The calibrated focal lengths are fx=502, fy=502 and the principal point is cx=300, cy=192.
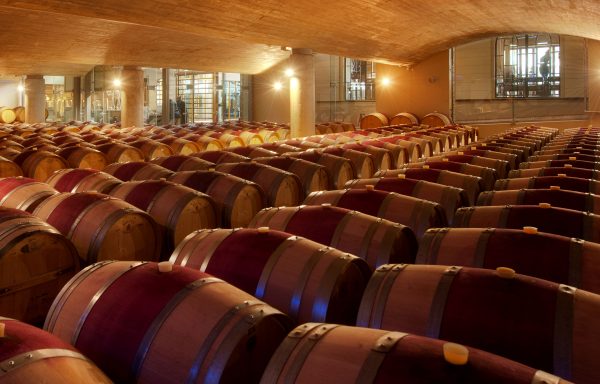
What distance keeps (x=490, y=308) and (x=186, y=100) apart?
2890cm

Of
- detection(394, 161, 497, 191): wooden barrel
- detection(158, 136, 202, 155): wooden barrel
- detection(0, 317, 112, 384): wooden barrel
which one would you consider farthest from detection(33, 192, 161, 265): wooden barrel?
detection(158, 136, 202, 155): wooden barrel

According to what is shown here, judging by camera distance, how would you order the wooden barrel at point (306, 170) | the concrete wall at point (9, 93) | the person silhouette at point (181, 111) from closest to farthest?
the wooden barrel at point (306, 170) < the person silhouette at point (181, 111) < the concrete wall at point (9, 93)

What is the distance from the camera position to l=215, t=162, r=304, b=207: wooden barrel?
17.1 feet

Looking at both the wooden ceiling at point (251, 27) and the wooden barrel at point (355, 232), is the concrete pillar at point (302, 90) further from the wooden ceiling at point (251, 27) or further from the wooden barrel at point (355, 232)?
the wooden barrel at point (355, 232)

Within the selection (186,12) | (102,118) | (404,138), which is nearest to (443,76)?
(404,138)

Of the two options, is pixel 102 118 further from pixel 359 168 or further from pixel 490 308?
pixel 490 308

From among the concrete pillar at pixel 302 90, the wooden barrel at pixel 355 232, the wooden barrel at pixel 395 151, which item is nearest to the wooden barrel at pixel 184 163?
the wooden barrel at pixel 355 232

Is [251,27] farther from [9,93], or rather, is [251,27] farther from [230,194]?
[9,93]

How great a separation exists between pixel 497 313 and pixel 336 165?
189 inches

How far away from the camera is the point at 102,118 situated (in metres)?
32.0

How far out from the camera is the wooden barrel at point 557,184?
Result: 431 cm

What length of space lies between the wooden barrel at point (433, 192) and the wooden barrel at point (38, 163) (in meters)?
4.69

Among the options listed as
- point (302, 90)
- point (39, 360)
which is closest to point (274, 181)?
point (39, 360)

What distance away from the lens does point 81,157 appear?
7395 millimetres
